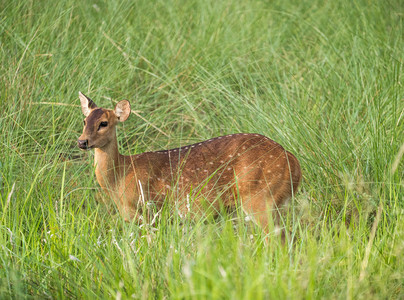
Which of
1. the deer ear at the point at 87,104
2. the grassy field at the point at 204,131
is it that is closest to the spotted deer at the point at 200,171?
the deer ear at the point at 87,104

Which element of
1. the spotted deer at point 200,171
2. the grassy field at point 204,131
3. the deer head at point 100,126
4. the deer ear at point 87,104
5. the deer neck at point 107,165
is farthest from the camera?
the deer ear at point 87,104

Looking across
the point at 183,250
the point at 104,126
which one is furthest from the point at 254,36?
the point at 183,250

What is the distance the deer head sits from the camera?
396cm

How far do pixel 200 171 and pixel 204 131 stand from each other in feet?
2.92

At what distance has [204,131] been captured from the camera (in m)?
4.88

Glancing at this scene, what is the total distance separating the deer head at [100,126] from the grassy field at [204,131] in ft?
0.71

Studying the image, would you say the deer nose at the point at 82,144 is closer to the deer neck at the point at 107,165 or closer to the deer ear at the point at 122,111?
the deer neck at the point at 107,165

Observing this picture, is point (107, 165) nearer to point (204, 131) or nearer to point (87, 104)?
point (87, 104)

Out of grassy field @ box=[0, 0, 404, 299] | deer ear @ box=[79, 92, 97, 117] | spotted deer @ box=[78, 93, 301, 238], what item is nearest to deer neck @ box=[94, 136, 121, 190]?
spotted deer @ box=[78, 93, 301, 238]

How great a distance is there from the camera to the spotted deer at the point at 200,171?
3.84 m

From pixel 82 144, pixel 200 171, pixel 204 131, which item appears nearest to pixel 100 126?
pixel 82 144

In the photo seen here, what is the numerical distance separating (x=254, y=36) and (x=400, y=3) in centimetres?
176

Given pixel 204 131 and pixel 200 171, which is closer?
pixel 200 171

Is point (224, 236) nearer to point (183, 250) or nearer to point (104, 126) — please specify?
point (183, 250)
